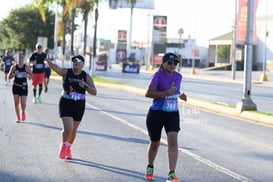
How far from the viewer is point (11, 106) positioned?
18312 millimetres

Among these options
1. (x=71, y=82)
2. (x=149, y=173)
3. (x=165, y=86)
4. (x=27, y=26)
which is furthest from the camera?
(x=27, y=26)

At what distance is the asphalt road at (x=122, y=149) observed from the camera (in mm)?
8633

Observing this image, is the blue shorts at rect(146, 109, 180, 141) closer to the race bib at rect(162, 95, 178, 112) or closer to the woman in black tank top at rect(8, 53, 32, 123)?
the race bib at rect(162, 95, 178, 112)

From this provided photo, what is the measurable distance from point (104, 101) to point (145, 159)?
1240 centimetres

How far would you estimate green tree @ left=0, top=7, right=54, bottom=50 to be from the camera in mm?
62688

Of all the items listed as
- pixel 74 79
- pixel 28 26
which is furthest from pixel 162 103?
pixel 28 26

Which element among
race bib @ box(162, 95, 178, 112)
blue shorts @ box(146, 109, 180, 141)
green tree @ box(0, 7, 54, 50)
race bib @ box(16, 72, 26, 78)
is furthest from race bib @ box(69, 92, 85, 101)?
green tree @ box(0, 7, 54, 50)

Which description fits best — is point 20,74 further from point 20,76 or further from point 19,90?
point 19,90

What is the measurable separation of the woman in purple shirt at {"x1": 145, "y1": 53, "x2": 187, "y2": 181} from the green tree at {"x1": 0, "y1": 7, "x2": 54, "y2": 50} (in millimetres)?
55542

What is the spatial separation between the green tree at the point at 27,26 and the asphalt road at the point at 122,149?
1813 inches

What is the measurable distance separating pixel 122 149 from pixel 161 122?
113 inches

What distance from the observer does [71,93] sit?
960cm

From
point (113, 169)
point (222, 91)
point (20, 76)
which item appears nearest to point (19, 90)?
point (20, 76)

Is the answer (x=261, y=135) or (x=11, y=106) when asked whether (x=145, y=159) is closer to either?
(x=261, y=135)
